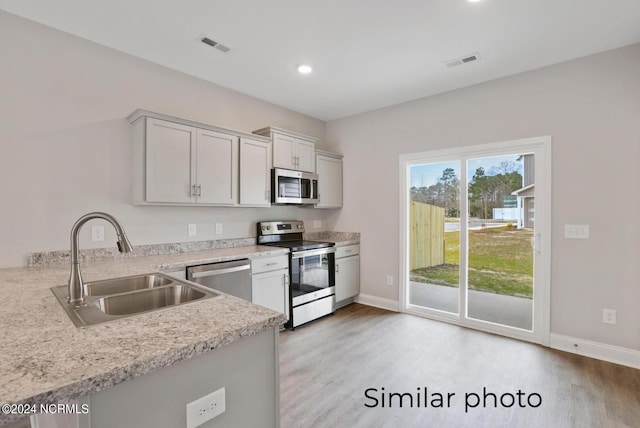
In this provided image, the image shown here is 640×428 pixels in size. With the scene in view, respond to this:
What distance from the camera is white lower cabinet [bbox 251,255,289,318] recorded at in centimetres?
306

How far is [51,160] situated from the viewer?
2369 mm

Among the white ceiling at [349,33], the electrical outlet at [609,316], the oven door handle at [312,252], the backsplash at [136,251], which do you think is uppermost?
the white ceiling at [349,33]

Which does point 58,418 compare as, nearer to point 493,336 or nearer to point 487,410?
point 487,410

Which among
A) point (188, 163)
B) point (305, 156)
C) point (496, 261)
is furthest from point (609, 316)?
point (188, 163)

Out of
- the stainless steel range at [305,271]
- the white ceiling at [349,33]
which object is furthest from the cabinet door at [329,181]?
the white ceiling at [349,33]

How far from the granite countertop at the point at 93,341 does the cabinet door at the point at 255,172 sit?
6.65ft

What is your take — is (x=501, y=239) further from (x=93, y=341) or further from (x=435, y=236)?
(x=93, y=341)

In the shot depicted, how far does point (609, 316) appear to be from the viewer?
268 cm

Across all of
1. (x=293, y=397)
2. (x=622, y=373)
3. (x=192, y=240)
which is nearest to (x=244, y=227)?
(x=192, y=240)

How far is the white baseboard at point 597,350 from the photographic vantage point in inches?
101

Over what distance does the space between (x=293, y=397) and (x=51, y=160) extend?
8.56ft

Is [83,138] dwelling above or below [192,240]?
above

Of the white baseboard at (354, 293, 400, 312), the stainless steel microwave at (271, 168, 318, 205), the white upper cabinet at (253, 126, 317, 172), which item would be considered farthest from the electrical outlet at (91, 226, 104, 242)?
the white baseboard at (354, 293, 400, 312)

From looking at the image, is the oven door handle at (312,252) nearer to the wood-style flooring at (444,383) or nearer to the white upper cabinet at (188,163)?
the white upper cabinet at (188,163)
